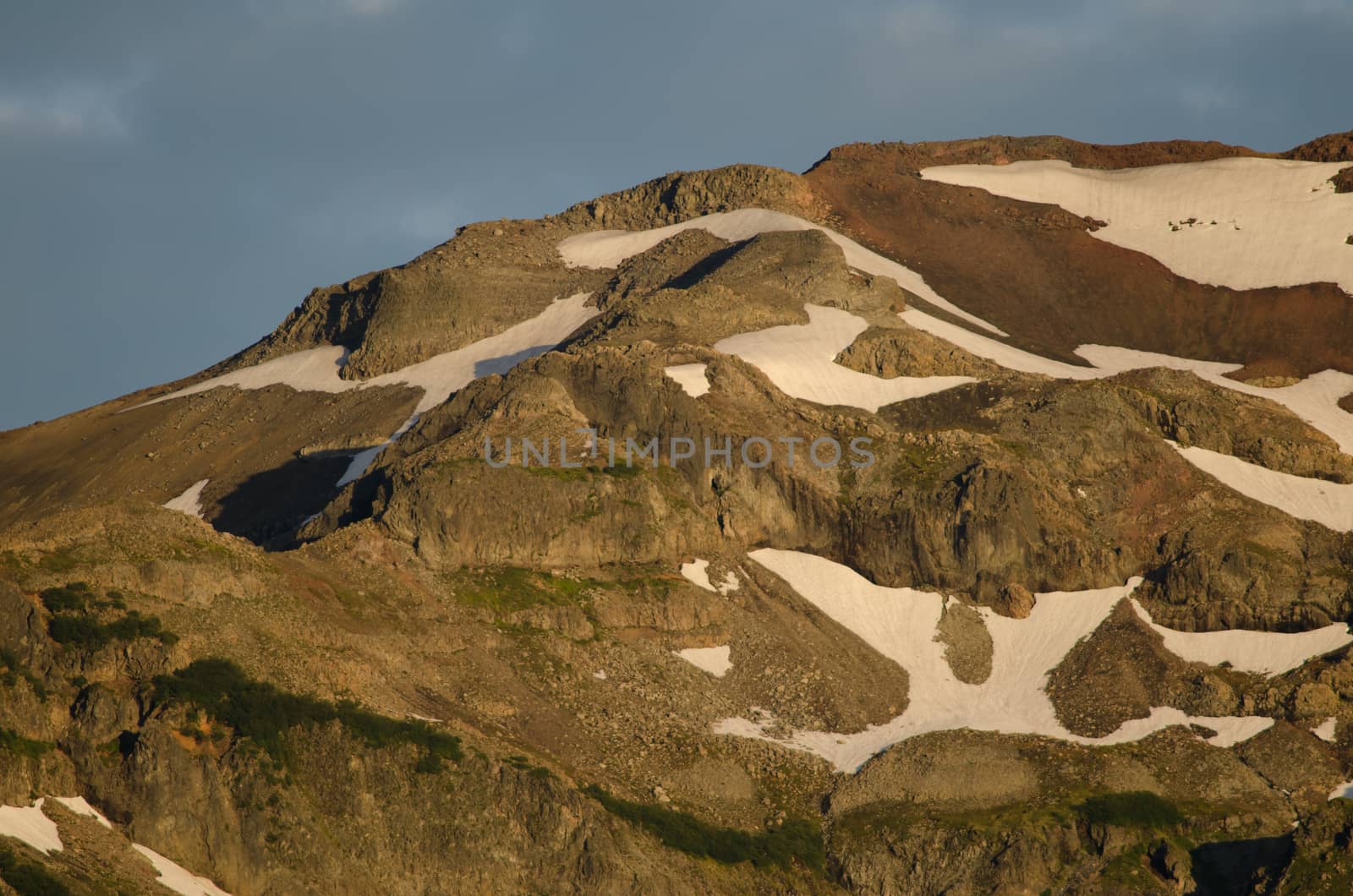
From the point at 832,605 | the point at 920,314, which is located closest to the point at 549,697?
Answer: the point at 832,605

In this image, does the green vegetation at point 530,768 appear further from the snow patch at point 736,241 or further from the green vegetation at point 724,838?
the snow patch at point 736,241

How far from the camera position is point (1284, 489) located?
107 meters

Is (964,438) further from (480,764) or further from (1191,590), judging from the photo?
(480,764)

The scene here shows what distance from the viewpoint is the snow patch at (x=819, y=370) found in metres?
114

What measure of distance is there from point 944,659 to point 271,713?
37.4m

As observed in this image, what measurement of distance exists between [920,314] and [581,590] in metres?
42.2

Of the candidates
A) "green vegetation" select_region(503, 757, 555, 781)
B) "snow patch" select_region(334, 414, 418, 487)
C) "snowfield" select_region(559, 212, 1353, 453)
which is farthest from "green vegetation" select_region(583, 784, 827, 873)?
"snow patch" select_region(334, 414, 418, 487)

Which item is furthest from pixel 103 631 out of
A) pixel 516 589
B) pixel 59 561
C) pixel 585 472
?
pixel 585 472

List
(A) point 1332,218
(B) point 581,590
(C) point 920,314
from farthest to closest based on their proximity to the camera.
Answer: (A) point 1332,218
(C) point 920,314
(B) point 581,590

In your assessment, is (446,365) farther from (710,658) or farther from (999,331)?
(710,658)

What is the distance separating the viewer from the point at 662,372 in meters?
106

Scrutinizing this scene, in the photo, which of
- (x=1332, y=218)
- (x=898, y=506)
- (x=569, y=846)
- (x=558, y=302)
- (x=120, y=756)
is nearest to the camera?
(x=120, y=756)

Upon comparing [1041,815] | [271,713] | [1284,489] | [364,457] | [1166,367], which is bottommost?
[1041,815]

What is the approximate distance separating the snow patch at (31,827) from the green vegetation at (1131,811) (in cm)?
4244
